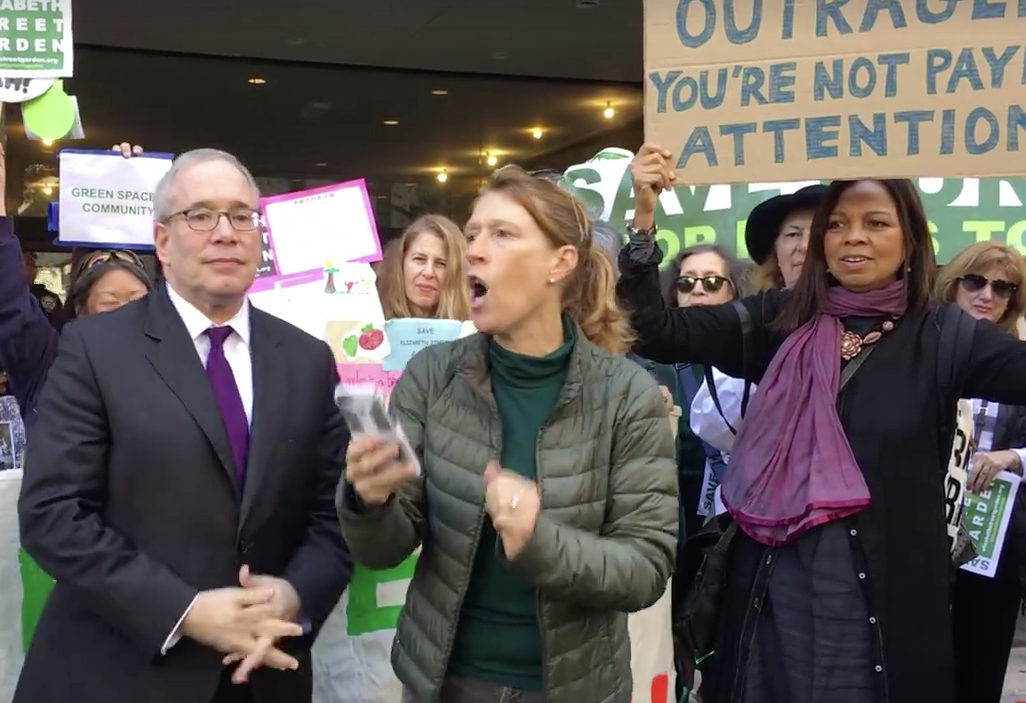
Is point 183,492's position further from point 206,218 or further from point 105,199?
point 105,199

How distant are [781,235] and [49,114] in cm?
226

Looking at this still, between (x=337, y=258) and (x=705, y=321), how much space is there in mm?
1192

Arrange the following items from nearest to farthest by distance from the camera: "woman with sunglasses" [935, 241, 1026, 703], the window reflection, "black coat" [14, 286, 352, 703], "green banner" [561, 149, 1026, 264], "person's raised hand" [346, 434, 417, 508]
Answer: "person's raised hand" [346, 434, 417, 508], "black coat" [14, 286, 352, 703], "woman with sunglasses" [935, 241, 1026, 703], "green banner" [561, 149, 1026, 264], the window reflection

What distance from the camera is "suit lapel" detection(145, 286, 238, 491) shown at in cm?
196

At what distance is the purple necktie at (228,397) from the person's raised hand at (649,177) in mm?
1040

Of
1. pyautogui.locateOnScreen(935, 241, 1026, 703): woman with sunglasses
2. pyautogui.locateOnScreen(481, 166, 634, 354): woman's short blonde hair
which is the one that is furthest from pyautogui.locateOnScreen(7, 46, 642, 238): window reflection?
pyautogui.locateOnScreen(481, 166, 634, 354): woman's short blonde hair

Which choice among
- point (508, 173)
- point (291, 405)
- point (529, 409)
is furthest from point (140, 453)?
point (508, 173)

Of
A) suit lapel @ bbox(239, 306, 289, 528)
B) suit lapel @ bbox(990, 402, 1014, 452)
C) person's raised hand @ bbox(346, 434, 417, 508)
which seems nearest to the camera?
person's raised hand @ bbox(346, 434, 417, 508)

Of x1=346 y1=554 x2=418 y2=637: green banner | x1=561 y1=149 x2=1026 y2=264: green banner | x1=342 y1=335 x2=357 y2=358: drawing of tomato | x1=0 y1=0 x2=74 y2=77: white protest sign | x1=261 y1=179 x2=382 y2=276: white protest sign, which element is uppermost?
x1=0 y1=0 x2=74 y2=77: white protest sign

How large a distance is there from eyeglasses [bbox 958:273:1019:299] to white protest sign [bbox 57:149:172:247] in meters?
2.80

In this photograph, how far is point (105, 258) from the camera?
319 cm

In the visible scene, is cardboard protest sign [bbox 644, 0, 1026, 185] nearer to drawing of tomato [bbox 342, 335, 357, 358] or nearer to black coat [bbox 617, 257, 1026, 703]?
black coat [bbox 617, 257, 1026, 703]

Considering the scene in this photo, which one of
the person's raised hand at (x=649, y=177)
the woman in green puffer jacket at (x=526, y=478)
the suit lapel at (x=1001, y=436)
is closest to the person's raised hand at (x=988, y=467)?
the suit lapel at (x=1001, y=436)

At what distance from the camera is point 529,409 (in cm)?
201
